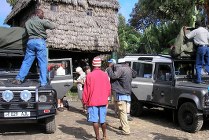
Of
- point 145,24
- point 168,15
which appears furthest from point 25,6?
point 145,24

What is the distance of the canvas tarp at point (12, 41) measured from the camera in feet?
29.6

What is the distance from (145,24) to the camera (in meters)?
42.2

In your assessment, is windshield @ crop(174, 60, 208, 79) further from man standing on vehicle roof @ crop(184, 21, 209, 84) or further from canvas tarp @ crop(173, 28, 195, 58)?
man standing on vehicle roof @ crop(184, 21, 209, 84)

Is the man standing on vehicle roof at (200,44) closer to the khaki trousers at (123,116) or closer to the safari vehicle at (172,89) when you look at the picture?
the safari vehicle at (172,89)

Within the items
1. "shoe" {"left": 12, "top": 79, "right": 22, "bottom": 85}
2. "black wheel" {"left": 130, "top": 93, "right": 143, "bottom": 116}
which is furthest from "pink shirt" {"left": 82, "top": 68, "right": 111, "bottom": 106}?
"black wheel" {"left": 130, "top": 93, "right": 143, "bottom": 116}

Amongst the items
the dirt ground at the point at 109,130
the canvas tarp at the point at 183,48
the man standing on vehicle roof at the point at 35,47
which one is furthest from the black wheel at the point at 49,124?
the canvas tarp at the point at 183,48

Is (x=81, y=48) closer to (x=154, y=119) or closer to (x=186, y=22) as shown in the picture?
(x=186, y=22)

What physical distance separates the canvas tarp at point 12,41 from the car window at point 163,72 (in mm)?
3838

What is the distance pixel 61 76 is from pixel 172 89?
11.2ft

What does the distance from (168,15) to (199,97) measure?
12.6 metres

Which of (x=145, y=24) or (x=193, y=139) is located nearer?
(x=193, y=139)

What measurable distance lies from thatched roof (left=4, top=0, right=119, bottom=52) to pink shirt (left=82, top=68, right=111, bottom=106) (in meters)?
10.2

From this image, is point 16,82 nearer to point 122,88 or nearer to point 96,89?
point 96,89

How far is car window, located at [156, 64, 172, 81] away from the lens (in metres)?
9.63
